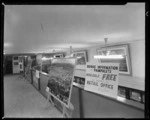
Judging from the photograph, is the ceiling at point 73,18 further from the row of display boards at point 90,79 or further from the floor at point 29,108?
the floor at point 29,108

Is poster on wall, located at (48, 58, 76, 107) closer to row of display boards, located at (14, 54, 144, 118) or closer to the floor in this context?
row of display boards, located at (14, 54, 144, 118)

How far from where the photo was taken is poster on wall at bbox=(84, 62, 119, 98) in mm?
1285

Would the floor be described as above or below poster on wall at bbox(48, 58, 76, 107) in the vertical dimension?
below

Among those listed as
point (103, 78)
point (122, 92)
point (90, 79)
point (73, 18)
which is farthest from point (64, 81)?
point (122, 92)

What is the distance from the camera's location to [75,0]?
73cm

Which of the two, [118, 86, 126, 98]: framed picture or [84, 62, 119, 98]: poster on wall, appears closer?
[84, 62, 119, 98]: poster on wall

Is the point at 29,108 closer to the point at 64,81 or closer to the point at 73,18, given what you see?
the point at 64,81

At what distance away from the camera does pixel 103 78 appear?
139 cm

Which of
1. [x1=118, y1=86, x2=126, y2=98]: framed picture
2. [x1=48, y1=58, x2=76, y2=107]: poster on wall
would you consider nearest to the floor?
[x1=48, y1=58, x2=76, y2=107]: poster on wall

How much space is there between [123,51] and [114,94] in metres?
3.68

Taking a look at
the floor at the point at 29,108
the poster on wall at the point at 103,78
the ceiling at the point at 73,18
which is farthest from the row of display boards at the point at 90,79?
the floor at the point at 29,108
